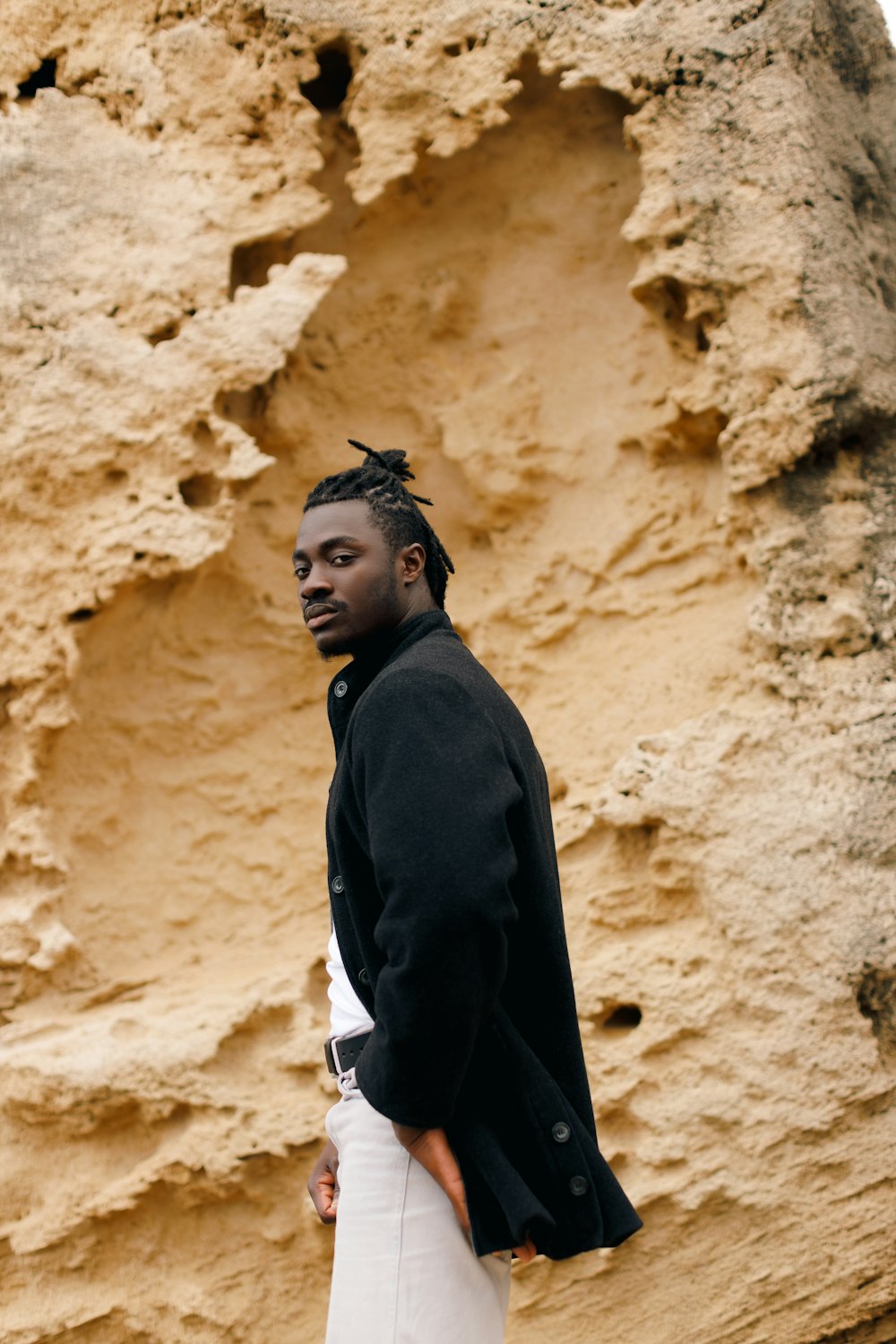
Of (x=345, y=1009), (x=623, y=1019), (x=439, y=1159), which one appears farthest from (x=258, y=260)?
(x=439, y=1159)

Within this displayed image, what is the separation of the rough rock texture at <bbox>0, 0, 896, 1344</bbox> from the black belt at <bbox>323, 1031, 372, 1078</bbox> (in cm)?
139

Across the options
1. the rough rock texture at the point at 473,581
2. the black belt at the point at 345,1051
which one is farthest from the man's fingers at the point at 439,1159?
the rough rock texture at the point at 473,581

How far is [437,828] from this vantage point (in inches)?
55.6

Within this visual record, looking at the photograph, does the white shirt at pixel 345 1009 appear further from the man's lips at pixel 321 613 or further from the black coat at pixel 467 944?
the man's lips at pixel 321 613

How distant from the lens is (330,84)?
12.0ft

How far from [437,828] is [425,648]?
1.13ft

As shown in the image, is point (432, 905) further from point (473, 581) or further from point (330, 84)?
point (330, 84)

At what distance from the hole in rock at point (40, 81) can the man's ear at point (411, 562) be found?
2527 mm

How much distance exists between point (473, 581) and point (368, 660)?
6.34 ft

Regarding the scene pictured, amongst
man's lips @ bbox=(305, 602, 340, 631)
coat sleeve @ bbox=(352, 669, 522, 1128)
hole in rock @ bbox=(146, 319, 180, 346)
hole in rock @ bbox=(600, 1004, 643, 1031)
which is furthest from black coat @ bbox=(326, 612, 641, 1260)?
hole in rock @ bbox=(146, 319, 180, 346)

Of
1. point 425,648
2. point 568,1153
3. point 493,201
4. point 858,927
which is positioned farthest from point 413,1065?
point 493,201

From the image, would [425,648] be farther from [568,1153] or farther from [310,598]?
[568,1153]

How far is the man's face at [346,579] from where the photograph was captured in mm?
1791

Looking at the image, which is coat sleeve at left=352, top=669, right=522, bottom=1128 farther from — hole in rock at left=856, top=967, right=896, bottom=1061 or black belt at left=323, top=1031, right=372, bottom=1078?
hole in rock at left=856, top=967, right=896, bottom=1061
